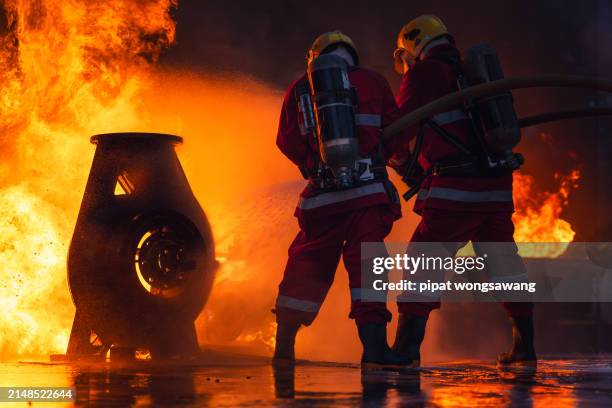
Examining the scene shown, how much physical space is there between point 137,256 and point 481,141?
229 cm

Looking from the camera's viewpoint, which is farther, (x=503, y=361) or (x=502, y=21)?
(x=502, y=21)

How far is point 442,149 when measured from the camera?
6102 millimetres

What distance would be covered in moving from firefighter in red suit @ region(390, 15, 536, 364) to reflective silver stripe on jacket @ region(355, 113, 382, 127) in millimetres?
218

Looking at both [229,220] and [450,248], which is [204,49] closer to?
[229,220]

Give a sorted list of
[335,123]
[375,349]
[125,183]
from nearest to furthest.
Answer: [335,123]
[375,349]
[125,183]

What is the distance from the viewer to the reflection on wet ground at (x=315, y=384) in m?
3.99

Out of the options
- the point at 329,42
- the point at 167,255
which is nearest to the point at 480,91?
the point at 329,42

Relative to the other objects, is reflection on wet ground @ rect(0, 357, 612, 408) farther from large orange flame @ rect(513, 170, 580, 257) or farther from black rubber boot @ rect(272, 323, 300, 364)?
large orange flame @ rect(513, 170, 580, 257)

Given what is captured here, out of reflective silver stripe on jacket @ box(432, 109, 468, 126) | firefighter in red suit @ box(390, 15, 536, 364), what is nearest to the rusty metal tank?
firefighter in red suit @ box(390, 15, 536, 364)

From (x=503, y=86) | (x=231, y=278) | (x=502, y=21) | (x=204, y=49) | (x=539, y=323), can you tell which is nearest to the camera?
(x=503, y=86)

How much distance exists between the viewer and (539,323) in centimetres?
1015

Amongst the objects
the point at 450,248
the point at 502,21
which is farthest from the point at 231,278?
the point at 502,21

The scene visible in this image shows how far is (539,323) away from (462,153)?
14.9ft

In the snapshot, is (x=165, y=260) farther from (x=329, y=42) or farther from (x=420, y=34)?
(x=420, y=34)
